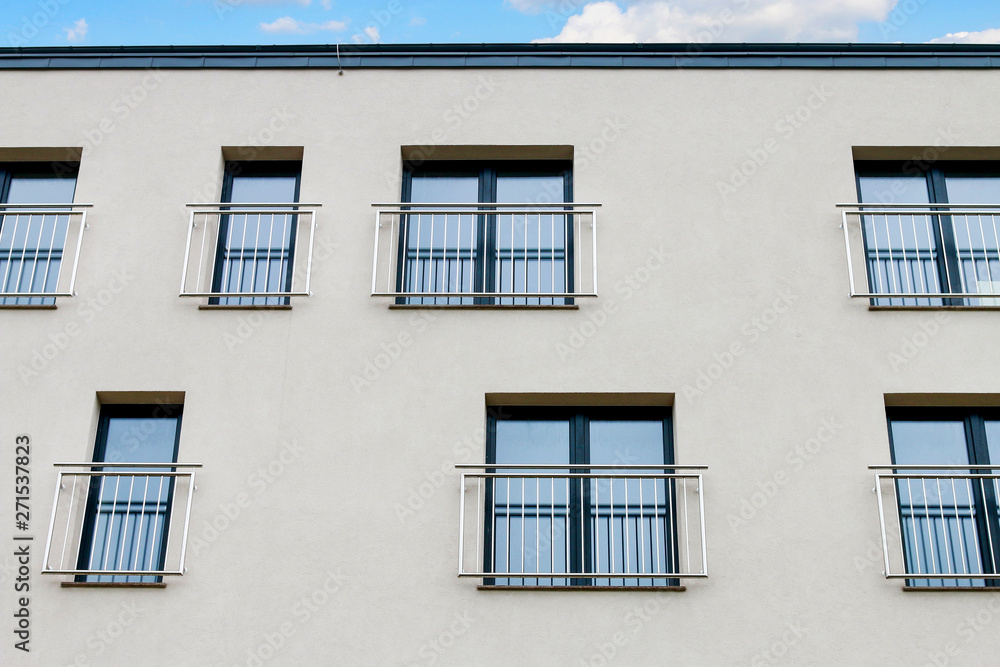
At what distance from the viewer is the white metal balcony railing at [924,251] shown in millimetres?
11203

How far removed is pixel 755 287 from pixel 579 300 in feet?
5.73

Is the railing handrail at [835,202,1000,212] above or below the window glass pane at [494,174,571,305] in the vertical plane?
above

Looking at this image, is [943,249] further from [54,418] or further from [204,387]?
[54,418]

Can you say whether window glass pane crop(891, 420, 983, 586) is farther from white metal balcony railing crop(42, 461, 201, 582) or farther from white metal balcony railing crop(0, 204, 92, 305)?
white metal balcony railing crop(0, 204, 92, 305)

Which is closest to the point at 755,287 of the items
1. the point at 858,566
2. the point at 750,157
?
the point at 750,157

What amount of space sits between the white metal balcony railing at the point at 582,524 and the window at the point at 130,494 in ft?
9.46

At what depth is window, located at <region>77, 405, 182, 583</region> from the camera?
1021cm

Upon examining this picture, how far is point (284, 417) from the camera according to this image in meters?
10.5
